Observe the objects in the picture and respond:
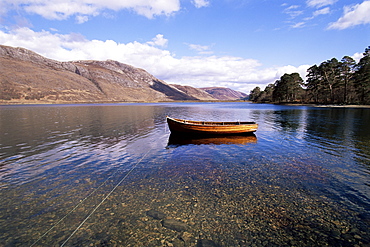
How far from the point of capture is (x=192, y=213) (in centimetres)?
734

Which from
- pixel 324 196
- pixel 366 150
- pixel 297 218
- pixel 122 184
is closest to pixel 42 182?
pixel 122 184

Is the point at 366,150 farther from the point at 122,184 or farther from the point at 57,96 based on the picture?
the point at 57,96

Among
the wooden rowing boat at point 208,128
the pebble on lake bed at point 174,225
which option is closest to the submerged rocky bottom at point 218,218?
the pebble on lake bed at point 174,225

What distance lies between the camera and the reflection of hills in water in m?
20.2

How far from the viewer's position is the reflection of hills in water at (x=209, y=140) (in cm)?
2022

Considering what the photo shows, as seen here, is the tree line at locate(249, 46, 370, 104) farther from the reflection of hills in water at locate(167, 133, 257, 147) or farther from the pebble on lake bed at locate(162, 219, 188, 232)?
the pebble on lake bed at locate(162, 219, 188, 232)

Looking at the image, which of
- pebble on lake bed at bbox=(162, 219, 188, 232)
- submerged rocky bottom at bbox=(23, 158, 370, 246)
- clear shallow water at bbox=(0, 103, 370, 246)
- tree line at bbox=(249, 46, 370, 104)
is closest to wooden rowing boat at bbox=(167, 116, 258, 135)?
clear shallow water at bbox=(0, 103, 370, 246)

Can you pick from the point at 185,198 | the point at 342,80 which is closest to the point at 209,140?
the point at 185,198

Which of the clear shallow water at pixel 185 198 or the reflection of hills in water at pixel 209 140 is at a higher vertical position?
the reflection of hills in water at pixel 209 140

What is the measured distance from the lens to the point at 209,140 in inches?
834

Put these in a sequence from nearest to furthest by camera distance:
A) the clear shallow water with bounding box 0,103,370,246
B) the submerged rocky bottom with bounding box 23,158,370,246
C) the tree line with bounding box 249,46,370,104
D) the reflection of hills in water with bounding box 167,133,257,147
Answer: the submerged rocky bottom with bounding box 23,158,370,246, the clear shallow water with bounding box 0,103,370,246, the reflection of hills in water with bounding box 167,133,257,147, the tree line with bounding box 249,46,370,104

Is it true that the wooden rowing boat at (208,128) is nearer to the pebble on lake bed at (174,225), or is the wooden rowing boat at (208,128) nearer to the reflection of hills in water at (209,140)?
the reflection of hills in water at (209,140)

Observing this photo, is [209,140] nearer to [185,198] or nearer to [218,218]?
[185,198]

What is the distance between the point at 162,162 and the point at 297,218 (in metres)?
8.95
